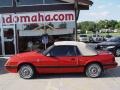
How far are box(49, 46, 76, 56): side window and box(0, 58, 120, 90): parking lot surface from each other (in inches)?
36.2

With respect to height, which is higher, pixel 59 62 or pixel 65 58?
pixel 65 58

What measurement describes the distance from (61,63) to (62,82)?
105cm

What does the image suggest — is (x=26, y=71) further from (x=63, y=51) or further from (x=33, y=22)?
(x=33, y=22)

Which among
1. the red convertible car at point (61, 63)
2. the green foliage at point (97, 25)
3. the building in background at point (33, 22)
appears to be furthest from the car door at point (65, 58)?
the green foliage at point (97, 25)

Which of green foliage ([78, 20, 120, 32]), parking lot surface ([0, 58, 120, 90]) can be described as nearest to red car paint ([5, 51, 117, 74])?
parking lot surface ([0, 58, 120, 90])

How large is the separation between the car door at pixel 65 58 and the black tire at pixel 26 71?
0.96 meters

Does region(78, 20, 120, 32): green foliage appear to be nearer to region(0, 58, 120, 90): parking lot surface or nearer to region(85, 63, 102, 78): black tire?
region(0, 58, 120, 90): parking lot surface

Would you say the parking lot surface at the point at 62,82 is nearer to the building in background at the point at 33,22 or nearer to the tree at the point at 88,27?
the building in background at the point at 33,22

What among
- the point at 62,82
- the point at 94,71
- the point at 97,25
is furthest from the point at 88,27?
the point at 62,82

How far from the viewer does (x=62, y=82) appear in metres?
12.1

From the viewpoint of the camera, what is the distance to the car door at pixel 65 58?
12.9m

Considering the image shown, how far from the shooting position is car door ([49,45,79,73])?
12.9 metres

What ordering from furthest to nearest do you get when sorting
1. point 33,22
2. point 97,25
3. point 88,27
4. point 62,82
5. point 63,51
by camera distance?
point 97,25, point 88,27, point 33,22, point 63,51, point 62,82

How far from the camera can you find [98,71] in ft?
42.1
